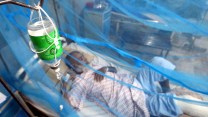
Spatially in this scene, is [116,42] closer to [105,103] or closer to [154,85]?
[154,85]

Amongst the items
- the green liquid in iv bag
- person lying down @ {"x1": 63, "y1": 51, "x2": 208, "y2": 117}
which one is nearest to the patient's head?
person lying down @ {"x1": 63, "y1": 51, "x2": 208, "y2": 117}

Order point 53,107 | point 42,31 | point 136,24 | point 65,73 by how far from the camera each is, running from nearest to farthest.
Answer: point 42,31 → point 136,24 → point 65,73 → point 53,107

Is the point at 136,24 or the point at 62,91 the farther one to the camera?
the point at 62,91

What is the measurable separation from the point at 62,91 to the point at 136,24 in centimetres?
73

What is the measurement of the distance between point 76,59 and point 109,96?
40 centimetres

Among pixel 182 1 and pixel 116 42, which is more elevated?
pixel 182 1

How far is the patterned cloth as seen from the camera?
1.18 meters

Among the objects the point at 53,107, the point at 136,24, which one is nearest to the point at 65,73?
the point at 53,107

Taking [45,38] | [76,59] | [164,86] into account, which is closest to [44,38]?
[45,38]

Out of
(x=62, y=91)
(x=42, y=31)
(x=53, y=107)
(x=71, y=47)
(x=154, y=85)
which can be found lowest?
(x=53, y=107)

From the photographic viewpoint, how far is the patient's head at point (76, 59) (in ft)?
3.64

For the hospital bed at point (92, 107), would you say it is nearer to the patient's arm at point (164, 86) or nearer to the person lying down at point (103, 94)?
the person lying down at point (103, 94)

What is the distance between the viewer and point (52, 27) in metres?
0.57

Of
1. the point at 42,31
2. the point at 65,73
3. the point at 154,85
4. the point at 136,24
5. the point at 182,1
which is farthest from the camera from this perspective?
the point at 65,73
